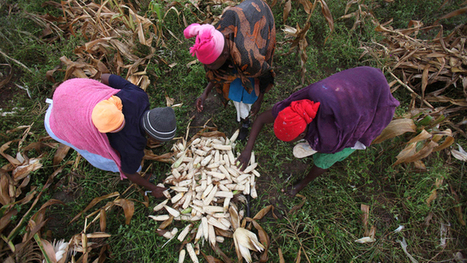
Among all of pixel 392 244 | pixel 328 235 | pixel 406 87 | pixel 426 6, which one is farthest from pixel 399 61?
pixel 328 235

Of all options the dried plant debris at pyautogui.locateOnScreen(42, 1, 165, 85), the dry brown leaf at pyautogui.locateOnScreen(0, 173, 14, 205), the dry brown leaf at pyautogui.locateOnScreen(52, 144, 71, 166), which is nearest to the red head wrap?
the dried plant debris at pyautogui.locateOnScreen(42, 1, 165, 85)

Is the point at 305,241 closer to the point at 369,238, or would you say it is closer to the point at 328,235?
the point at 328,235

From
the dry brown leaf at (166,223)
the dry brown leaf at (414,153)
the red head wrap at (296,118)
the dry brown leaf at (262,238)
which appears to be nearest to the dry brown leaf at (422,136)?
the dry brown leaf at (414,153)

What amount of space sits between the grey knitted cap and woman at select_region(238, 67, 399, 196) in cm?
70

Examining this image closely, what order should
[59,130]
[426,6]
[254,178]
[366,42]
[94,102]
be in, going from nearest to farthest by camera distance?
[94,102]
[59,130]
[254,178]
[366,42]
[426,6]

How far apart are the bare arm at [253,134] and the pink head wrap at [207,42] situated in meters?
0.62

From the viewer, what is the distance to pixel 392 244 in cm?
187

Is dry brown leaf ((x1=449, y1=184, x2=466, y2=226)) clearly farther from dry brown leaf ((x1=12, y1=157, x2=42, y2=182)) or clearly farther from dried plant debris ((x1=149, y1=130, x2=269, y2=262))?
dry brown leaf ((x1=12, y1=157, x2=42, y2=182))

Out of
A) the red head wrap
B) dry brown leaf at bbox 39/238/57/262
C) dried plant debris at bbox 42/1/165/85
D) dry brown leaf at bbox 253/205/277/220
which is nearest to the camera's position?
the red head wrap

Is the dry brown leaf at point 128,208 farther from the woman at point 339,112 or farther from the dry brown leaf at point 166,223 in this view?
the woman at point 339,112

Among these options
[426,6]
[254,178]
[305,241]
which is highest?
[426,6]

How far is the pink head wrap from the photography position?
1.27 m

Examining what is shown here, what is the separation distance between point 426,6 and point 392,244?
125 inches

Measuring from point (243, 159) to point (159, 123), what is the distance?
3.00ft
